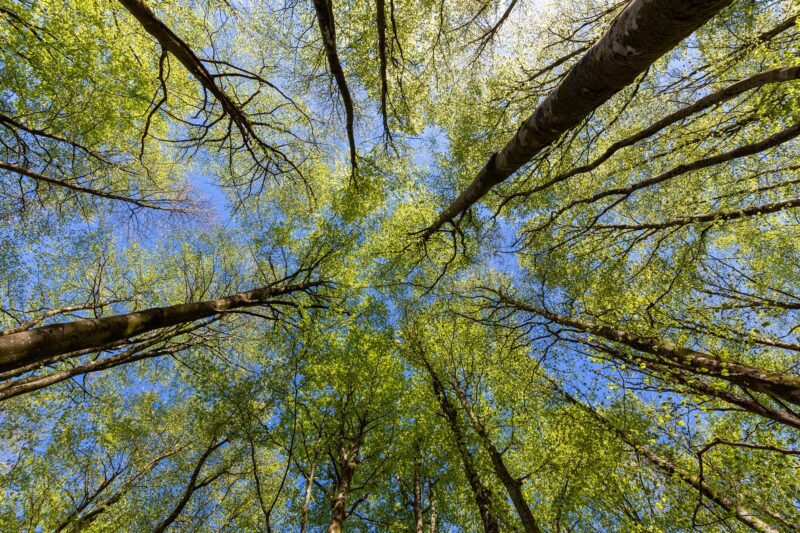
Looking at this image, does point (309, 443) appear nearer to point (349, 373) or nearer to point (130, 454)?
point (349, 373)

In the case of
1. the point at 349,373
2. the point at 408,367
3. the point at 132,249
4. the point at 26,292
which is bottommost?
the point at 349,373

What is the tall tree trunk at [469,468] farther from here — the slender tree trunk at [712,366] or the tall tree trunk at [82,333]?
the tall tree trunk at [82,333]

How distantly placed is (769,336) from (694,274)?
2029 mm

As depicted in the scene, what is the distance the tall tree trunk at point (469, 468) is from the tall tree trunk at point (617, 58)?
20.9 ft

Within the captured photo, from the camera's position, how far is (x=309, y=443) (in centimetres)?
720

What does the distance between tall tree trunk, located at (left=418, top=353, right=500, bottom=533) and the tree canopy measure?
101 mm

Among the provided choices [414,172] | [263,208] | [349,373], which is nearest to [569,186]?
[414,172]

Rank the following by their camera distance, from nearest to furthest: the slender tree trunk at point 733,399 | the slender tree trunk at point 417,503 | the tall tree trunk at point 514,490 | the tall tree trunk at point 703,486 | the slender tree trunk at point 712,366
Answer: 1. the slender tree trunk at point 733,399
2. the slender tree trunk at point 712,366
3. the tall tree trunk at point 703,486
4. the tall tree trunk at point 514,490
5. the slender tree trunk at point 417,503

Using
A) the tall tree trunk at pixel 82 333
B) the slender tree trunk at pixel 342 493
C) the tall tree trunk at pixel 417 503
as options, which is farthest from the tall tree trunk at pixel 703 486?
the tall tree trunk at pixel 82 333

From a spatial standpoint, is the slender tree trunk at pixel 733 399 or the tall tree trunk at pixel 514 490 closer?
the slender tree trunk at pixel 733 399

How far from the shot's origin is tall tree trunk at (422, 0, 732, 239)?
1.76 meters

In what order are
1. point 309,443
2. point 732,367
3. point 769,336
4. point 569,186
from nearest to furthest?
point 732,367, point 769,336, point 309,443, point 569,186

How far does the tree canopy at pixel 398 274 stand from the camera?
4988mm

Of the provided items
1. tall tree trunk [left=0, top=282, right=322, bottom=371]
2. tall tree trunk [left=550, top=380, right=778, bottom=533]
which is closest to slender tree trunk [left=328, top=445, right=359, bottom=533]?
tall tree trunk [left=0, top=282, right=322, bottom=371]
